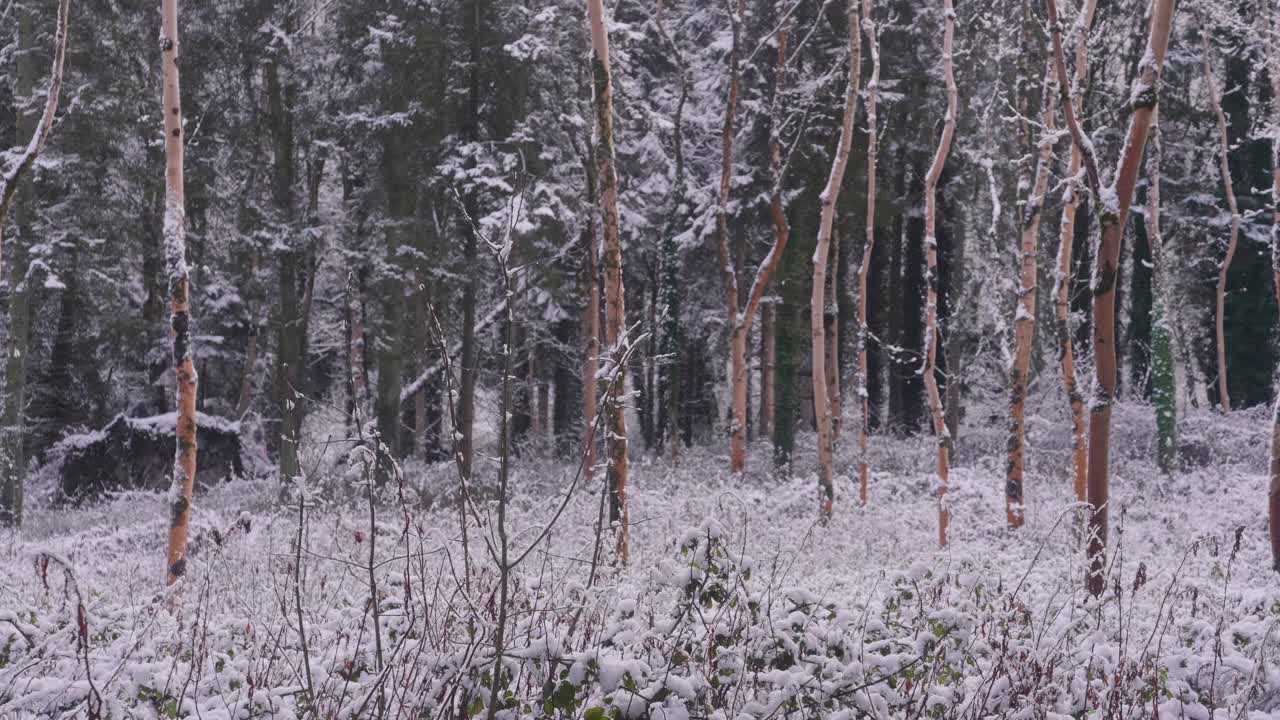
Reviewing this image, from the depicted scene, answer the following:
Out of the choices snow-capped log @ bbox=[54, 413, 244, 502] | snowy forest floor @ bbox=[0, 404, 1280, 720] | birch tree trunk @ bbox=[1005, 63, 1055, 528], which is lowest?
snow-capped log @ bbox=[54, 413, 244, 502]

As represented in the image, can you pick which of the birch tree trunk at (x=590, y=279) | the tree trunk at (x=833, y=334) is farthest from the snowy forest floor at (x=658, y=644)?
the birch tree trunk at (x=590, y=279)

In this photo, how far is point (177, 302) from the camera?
701 centimetres

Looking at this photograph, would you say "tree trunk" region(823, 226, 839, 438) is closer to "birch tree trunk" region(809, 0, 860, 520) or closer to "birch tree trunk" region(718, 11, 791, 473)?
"birch tree trunk" region(718, 11, 791, 473)

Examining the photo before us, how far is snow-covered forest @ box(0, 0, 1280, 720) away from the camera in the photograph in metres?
3.69

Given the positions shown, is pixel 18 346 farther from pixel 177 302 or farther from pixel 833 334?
pixel 833 334

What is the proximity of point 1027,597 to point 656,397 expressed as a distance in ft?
61.2

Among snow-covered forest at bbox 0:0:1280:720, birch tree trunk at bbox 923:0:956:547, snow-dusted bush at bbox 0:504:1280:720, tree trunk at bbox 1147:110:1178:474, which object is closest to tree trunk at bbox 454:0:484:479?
snow-covered forest at bbox 0:0:1280:720

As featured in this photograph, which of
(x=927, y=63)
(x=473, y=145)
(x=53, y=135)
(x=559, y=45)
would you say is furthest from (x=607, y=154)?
(x=927, y=63)

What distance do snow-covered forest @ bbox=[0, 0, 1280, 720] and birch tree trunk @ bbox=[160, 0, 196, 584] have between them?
41mm

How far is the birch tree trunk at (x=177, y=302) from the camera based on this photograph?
6.91 m

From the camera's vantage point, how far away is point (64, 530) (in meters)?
13.6

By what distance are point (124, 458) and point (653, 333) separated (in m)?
12.0

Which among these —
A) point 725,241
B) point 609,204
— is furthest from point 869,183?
point 609,204

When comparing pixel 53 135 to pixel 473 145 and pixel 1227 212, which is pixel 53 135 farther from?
pixel 1227 212
